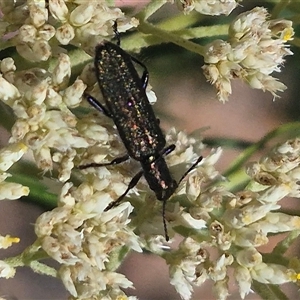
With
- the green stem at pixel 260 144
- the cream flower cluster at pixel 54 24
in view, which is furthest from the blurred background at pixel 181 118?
the cream flower cluster at pixel 54 24

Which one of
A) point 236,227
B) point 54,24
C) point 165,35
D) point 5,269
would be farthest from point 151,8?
point 5,269

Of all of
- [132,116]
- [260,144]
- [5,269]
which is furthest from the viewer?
[260,144]

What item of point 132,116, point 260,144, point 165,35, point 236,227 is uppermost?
point 165,35

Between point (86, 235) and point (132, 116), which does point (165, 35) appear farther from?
point (86, 235)

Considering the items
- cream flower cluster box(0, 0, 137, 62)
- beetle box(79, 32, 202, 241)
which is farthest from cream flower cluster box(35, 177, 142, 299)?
cream flower cluster box(0, 0, 137, 62)

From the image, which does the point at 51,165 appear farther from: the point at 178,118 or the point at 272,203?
the point at 178,118

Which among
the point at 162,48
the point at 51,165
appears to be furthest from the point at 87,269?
the point at 162,48

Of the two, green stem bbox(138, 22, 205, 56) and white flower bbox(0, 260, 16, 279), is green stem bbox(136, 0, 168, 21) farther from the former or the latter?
white flower bbox(0, 260, 16, 279)
